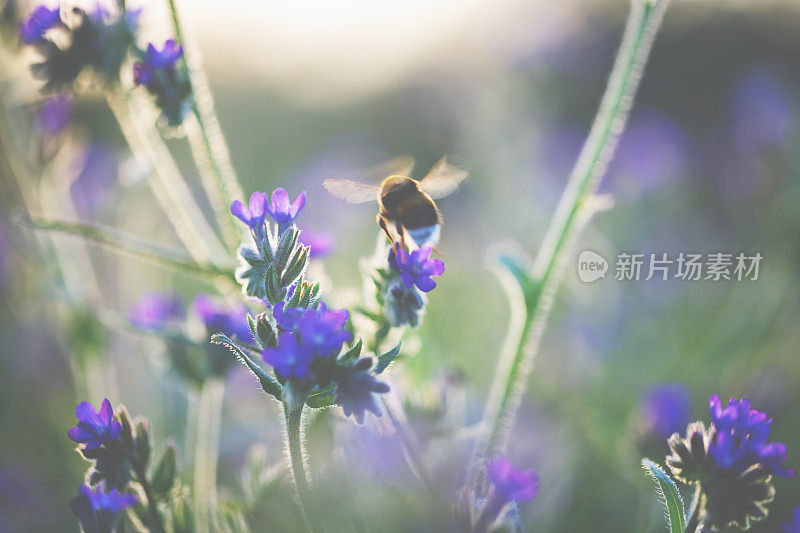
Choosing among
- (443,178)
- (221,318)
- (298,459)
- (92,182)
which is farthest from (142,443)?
(92,182)

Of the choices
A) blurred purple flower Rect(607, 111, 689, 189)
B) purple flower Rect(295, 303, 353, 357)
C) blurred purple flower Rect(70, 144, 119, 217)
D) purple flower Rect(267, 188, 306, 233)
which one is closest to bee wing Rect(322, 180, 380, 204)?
purple flower Rect(267, 188, 306, 233)

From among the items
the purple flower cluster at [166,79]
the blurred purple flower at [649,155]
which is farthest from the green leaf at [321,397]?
the blurred purple flower at [649,155]

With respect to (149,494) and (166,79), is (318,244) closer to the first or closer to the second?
(166,79)

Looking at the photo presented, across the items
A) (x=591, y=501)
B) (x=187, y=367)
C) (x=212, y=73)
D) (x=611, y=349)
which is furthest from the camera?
(x=212, y=73)

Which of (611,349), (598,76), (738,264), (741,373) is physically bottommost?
(741,373)

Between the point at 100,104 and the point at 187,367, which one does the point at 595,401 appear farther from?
the point at 100,104

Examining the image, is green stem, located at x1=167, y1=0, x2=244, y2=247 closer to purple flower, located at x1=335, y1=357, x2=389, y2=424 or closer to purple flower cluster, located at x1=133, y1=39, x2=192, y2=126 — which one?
purple flower cluster, located at x1=133, y1=39, x2=192, y2=126

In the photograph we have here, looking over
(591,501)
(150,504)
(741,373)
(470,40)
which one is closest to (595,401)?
(591,501)
